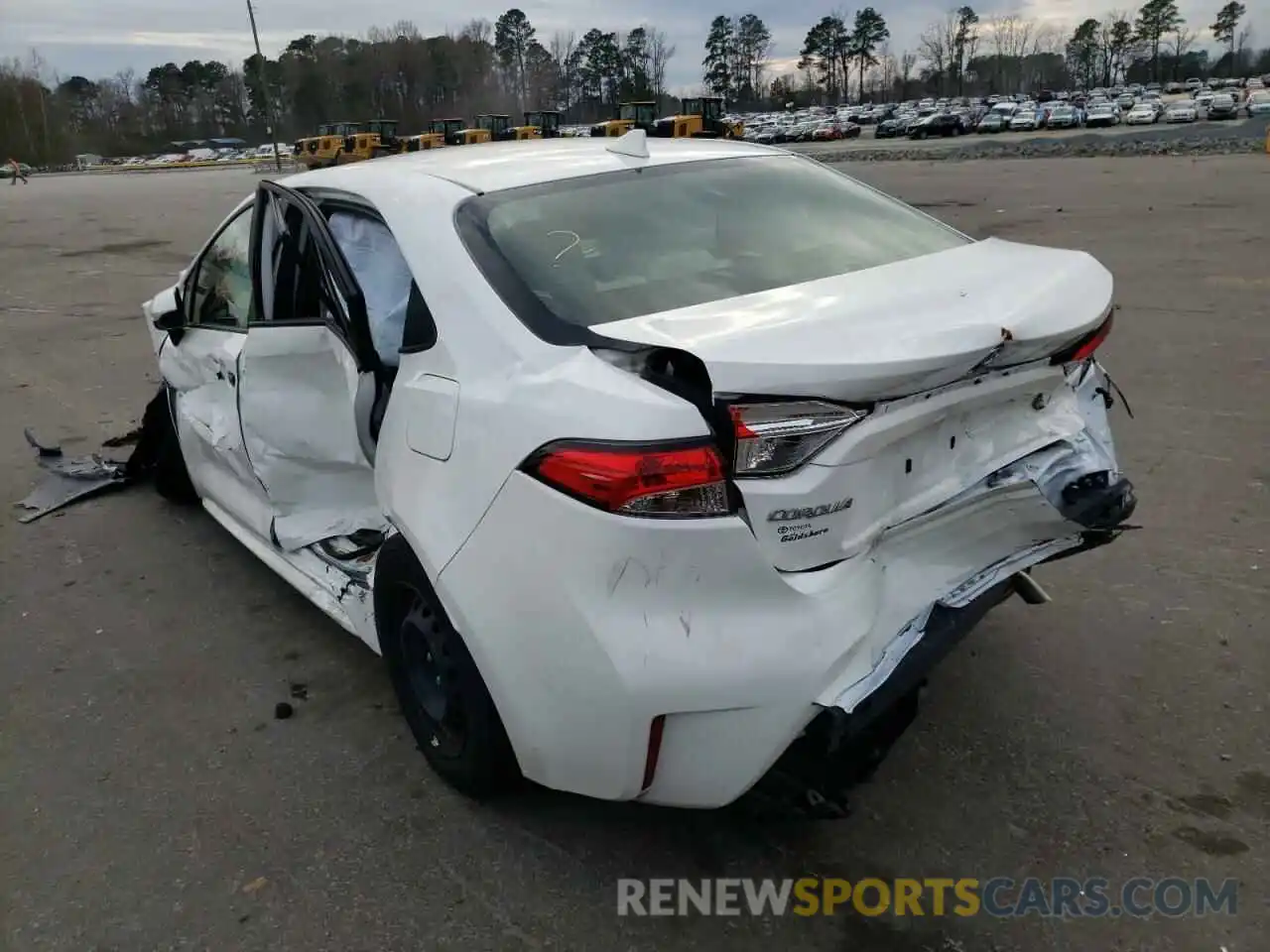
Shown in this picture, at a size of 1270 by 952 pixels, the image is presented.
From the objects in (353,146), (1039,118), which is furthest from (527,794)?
(1039,118)

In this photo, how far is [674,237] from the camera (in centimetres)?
290

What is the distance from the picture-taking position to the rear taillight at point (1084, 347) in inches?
99.3

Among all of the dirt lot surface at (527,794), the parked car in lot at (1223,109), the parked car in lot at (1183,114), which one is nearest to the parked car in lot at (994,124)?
the parked car in lot at (1183,114)

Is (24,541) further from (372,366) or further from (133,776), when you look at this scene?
(372,366)

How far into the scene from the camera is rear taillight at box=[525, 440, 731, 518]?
79.9 inches

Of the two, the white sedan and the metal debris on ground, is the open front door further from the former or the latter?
the metal debris on ground

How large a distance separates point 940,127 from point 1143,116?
10162mm

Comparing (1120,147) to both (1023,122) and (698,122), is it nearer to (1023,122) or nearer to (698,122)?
(698,122)

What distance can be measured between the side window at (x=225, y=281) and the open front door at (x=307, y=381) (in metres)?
0.25

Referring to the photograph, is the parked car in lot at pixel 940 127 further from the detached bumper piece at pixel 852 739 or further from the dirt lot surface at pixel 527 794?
the detached bumper piece at pixel 852 739

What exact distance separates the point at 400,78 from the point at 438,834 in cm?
10457

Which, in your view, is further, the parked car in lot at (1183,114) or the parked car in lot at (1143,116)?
the parked car in lot at (1143,116)

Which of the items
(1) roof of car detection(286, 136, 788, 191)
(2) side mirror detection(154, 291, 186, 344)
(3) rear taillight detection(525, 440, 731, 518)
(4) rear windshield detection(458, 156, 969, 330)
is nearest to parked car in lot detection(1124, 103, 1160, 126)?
(1) roof of car detection(286, 136, 788, 191)

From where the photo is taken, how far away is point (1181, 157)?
1155 inches
